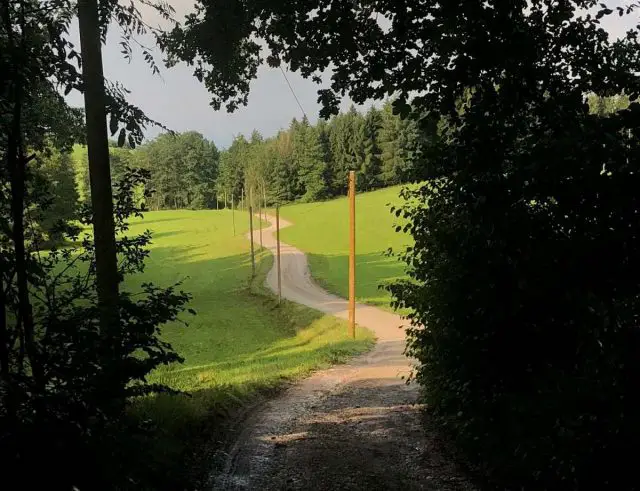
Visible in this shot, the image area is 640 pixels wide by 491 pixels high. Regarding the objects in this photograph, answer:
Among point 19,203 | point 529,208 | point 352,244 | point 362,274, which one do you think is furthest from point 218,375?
point 362,274

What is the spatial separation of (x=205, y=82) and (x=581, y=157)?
14.3 ft

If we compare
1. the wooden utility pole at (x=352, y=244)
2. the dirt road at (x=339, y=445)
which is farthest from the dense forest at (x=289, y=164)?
the dirt road at (x=339, y=445)

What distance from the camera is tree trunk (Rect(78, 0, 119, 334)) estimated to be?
16.8 feet

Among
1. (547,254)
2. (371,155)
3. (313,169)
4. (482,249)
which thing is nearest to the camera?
(547,254)

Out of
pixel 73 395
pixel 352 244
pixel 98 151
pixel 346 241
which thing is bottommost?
pixel 346 241

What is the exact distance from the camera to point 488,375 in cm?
371

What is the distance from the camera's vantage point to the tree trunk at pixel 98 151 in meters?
5.12

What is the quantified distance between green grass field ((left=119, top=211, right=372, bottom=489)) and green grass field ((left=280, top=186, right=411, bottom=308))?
6197 millimetres

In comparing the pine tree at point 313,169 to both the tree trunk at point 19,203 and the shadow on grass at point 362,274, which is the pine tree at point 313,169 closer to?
the shadow on grass at point 362,274

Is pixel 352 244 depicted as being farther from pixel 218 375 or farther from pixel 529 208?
pixel 529 208

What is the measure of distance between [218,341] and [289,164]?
78587mm

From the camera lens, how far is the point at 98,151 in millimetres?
5375

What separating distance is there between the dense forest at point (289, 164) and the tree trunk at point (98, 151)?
8523cm

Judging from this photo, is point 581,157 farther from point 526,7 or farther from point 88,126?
point 88,126
